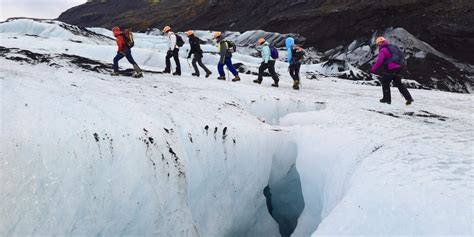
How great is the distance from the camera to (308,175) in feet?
22.5

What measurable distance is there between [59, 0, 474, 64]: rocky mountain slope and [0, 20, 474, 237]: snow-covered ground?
25.5 m

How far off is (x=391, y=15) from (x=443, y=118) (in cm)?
3385

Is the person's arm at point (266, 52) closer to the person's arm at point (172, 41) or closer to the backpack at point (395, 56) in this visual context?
the person's arm at point (172, 41)

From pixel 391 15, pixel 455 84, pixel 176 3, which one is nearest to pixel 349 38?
pixel 391 15

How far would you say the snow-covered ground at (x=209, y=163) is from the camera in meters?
3.95

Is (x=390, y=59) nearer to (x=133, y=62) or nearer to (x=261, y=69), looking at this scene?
(x=261, y=69)

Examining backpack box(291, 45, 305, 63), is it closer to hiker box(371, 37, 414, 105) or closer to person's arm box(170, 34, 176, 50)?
hiker box(371, 37, 414, 105)

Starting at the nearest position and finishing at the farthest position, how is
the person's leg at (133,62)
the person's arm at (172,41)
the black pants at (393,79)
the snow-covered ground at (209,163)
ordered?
the snow-covered ground at (209,163), the black pants at (393,79), the person's leg at (133,62), the person's arm at (172,41)

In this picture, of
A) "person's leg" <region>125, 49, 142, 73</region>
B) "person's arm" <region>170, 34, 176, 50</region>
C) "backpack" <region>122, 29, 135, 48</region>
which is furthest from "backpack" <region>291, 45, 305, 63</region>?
"backpack" <region>122, 29, 135, 48</region>

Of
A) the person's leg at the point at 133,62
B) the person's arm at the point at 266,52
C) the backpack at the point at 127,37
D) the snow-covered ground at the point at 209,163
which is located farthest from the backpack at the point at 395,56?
the backpack at the point at 127,37

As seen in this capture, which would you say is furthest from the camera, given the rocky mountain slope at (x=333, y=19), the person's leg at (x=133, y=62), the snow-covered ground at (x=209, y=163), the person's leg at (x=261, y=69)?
the rocky mountain slope at (x=333, y=19)

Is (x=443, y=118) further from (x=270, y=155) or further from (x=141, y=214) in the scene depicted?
(x=141, y=214)

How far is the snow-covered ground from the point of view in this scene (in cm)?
395

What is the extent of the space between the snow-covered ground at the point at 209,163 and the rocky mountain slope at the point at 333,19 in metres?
25.5
